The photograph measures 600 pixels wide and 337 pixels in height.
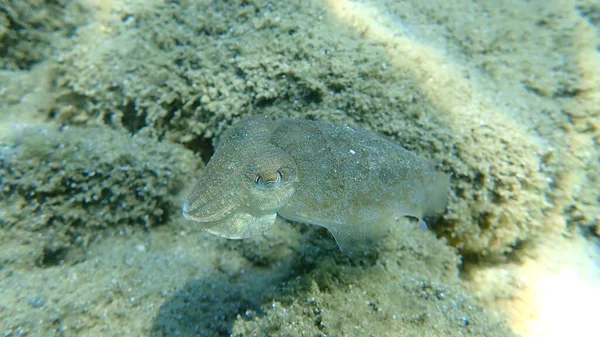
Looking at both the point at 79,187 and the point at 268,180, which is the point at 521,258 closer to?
the point at 268,180

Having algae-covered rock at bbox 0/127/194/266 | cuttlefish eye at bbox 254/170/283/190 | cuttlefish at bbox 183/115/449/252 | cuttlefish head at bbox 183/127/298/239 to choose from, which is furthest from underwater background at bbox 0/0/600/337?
cuttlefish eye at bbox 254/170/283/190

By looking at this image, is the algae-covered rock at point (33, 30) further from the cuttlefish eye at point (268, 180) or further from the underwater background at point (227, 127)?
the cuttlefish eye at point (268, 180)

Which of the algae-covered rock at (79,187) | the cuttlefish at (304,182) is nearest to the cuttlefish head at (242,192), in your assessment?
the cuttlefish at (304,182)

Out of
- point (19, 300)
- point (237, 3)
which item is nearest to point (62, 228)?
point (19, 300)

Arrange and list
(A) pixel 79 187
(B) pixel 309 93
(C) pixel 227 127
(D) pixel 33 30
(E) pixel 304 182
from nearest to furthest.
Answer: (E) pixel 304 182, (A) pixel 79 187, (B) pixel 309 93, (C) pixel 227 127, (D) pixel 33 30

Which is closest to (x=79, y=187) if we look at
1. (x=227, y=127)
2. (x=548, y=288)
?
(x=227, y=127)

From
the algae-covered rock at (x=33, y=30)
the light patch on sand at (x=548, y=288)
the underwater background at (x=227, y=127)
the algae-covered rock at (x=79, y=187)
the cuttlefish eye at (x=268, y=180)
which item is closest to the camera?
the cuttlefish eye at (x=268, y=180)

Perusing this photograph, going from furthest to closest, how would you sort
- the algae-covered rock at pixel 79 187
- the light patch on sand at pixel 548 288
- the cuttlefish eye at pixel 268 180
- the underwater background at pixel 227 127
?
the light patch on sand at pixel 548 288
the algae-covered rock at pixel 79 187
the underwater background at pixel 227 127
the cuttlefish eye at pixel 268 180

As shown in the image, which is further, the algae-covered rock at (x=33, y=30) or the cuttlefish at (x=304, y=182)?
the algae-covered rock at (x=33, y=30)
